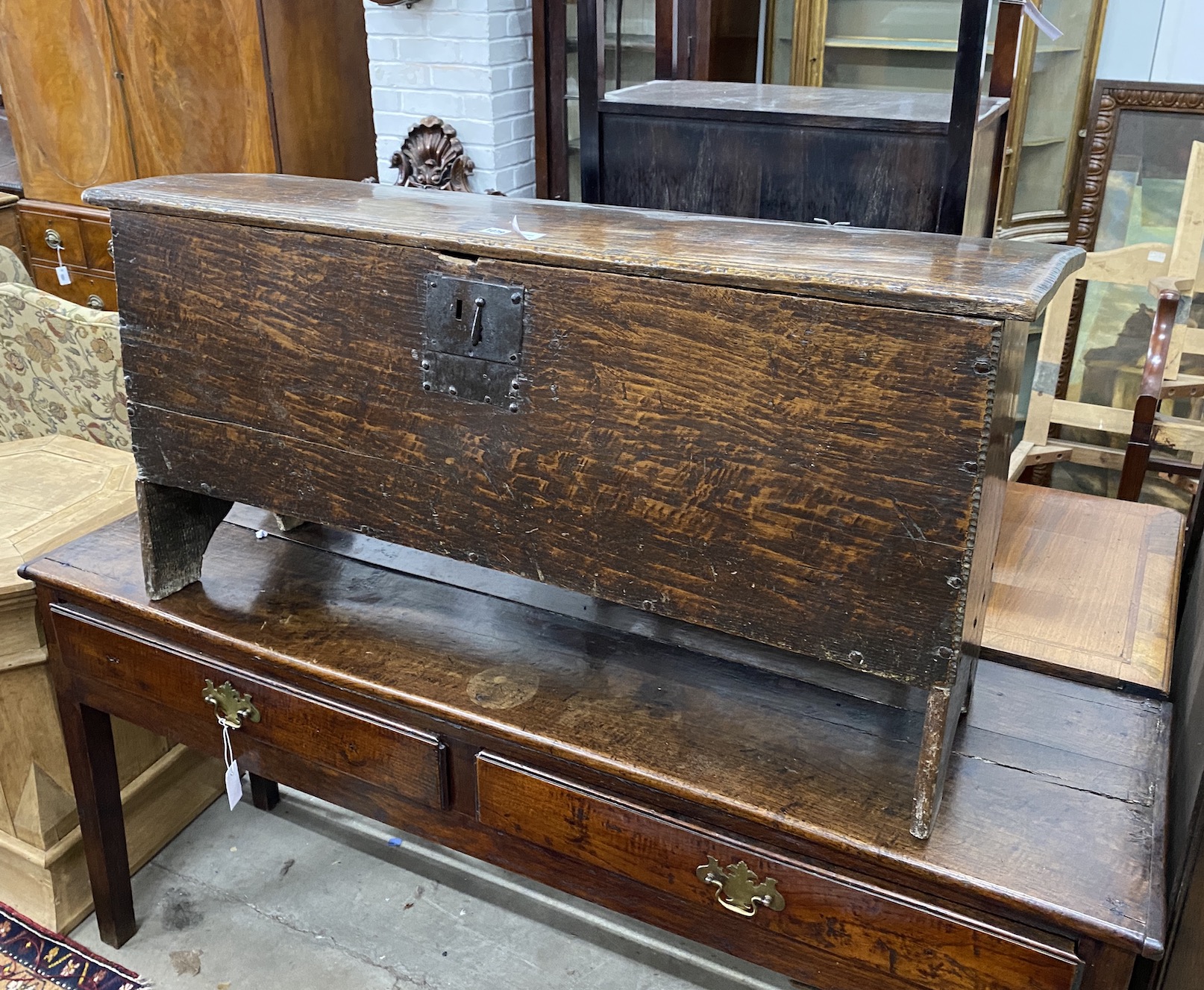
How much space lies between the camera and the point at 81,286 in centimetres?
377

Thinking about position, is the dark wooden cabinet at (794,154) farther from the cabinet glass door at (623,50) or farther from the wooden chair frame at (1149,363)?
the cabinet glass door at (623,50)

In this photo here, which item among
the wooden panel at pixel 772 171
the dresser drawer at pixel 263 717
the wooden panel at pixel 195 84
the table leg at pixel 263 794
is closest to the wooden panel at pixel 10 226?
the wooden panel at pixel 195 84

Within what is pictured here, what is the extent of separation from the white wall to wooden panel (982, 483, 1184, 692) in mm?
1998

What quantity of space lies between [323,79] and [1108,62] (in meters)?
2.40

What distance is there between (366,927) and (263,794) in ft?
1.33

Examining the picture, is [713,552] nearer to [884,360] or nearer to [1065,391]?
[884,360]

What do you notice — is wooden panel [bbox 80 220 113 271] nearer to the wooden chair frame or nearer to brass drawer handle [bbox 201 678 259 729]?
brass drawer handle [bbox 201 678 259 729]

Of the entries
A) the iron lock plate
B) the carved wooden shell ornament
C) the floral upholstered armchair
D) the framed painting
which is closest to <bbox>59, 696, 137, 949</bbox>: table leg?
the floral upholstered armchair

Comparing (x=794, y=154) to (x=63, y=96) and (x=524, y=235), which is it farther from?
(x=63, y=96)

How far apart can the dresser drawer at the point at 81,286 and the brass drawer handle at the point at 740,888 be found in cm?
325

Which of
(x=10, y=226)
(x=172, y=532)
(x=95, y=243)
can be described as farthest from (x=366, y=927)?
(x=10, y=226)

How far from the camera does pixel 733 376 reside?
3.27 feet

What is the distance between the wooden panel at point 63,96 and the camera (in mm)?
3359

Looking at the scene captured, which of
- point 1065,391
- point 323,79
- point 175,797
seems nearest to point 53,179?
point 323,79
